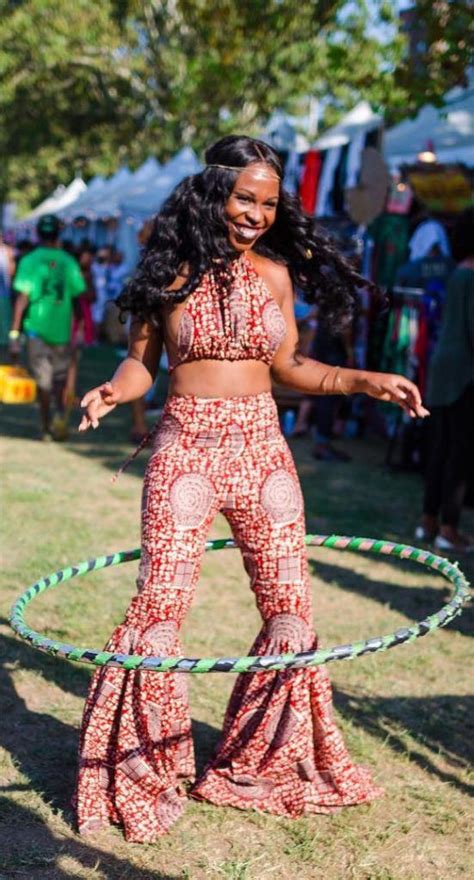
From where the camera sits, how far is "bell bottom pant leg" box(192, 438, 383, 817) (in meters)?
3.63

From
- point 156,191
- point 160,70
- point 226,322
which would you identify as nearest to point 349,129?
point 156,191

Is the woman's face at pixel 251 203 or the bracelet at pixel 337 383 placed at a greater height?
the woman's face at pixel 251 203

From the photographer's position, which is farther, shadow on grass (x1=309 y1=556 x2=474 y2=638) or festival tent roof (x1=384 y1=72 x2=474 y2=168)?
festival tent roof (x1=384 y1=72 x2=474 y2=168)

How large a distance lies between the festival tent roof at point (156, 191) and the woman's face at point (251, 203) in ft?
58.3

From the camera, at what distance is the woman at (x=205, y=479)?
356 cm

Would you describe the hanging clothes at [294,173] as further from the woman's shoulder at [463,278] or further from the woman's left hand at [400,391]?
the woman's left hand at [400,391]

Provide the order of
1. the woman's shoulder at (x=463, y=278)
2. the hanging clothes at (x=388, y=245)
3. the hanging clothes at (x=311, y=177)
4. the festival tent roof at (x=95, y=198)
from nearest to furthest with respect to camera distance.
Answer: the woman's shoulder at (x=463, y=278), the hanging clothes at (x=388, y=245), the hanging clothes at (x=311, y=177), the festival tent roof at (x=95, y=198)

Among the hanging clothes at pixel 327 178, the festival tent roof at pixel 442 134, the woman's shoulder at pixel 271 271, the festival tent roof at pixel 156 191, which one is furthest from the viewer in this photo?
the festival tent roof at pixel 156 191

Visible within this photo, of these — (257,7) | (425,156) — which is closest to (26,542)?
(425,156)

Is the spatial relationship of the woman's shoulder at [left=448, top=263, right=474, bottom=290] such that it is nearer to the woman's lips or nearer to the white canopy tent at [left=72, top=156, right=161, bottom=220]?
the woman's lips

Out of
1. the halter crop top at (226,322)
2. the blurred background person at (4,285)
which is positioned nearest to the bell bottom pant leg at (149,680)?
the halter crop top at (226,322)

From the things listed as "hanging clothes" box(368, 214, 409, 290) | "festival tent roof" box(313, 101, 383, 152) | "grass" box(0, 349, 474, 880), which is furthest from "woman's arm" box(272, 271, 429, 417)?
"festival tent roof" box(313, 101, 383, 152)

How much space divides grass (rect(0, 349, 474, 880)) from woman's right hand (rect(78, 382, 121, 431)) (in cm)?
136

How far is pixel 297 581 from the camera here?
367 centimetres
